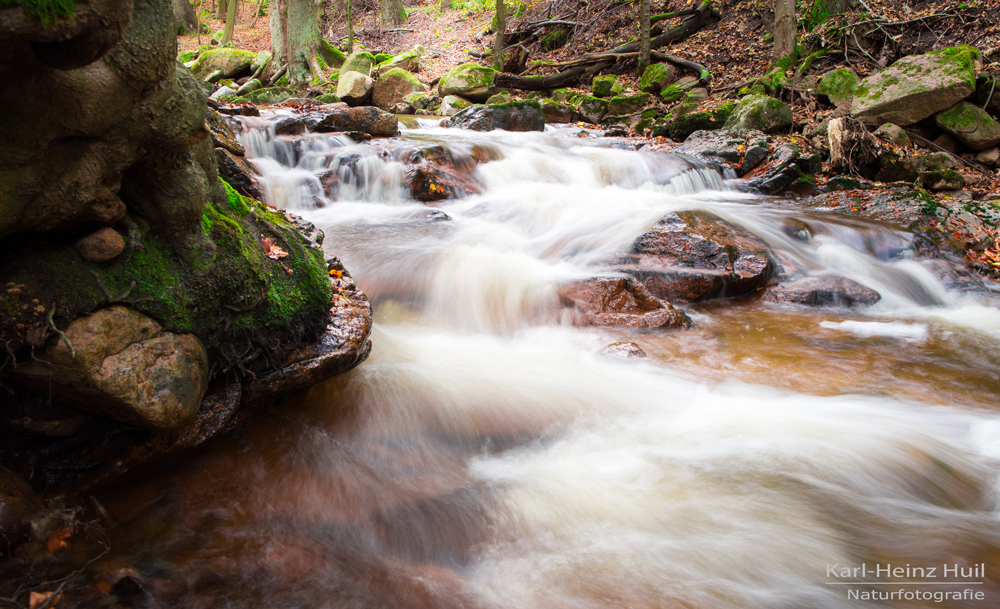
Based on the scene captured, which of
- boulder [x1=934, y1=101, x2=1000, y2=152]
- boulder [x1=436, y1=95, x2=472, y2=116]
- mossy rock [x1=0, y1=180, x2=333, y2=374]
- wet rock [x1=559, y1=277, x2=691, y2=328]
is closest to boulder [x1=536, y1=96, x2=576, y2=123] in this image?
boulder [x1=436, y1=95, x2=472, y2=116]

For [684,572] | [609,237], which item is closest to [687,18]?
[609,237]

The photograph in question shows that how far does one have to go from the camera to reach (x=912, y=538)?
98.0 inches

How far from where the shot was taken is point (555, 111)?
1527cm

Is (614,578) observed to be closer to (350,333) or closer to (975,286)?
(350,333)

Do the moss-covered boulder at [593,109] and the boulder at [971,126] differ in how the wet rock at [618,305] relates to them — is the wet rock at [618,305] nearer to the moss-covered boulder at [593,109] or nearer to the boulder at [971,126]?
the boulder at [971,126]

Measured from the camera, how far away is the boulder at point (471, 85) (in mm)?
17219

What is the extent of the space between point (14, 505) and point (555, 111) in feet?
50.0

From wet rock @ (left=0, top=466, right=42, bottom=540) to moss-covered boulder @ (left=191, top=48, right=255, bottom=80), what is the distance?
2007cm

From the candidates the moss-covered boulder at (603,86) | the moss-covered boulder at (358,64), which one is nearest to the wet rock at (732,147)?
the moss-covered boulder at (603,86)

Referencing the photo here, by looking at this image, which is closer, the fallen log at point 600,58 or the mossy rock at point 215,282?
the mossy rock at point 215,282

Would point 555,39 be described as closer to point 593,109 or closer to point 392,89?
point 593,109

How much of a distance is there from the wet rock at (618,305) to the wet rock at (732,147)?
266 inches

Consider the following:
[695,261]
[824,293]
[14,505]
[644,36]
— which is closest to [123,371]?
[14,505]

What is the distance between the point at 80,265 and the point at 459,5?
102 ft
